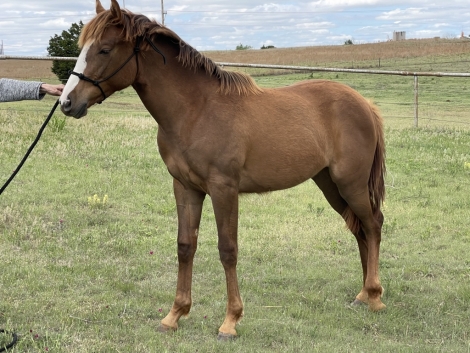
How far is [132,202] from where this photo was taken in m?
7.16

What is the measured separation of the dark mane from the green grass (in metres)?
1.78

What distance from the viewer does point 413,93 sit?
22.0 m

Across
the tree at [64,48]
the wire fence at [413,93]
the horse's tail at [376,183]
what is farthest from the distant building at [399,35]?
the horse's tail at [376,183]

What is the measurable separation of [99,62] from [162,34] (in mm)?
525

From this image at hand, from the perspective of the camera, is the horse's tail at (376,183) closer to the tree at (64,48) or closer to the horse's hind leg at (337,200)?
the horse's hind leg at (337,200)

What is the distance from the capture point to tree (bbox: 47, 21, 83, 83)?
60.6ft

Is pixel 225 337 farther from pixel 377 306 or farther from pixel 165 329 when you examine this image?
pixel 377 306

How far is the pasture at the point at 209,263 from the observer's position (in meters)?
3.85

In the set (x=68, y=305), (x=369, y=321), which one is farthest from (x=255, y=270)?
(x=68, y=305)

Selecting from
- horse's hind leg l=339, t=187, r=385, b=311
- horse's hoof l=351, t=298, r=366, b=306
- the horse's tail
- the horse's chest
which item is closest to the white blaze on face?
the horse's chest

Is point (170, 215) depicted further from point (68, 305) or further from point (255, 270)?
point (68, 305)

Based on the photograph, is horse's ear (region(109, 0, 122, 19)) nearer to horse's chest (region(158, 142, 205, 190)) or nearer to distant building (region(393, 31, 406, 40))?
horse's chest (region(158, 142, 205, 190))

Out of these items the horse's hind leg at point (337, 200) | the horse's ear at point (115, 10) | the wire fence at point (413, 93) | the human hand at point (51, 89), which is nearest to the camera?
the horse's ear at point (115, 10)

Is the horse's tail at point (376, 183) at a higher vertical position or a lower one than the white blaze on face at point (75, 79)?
lower
